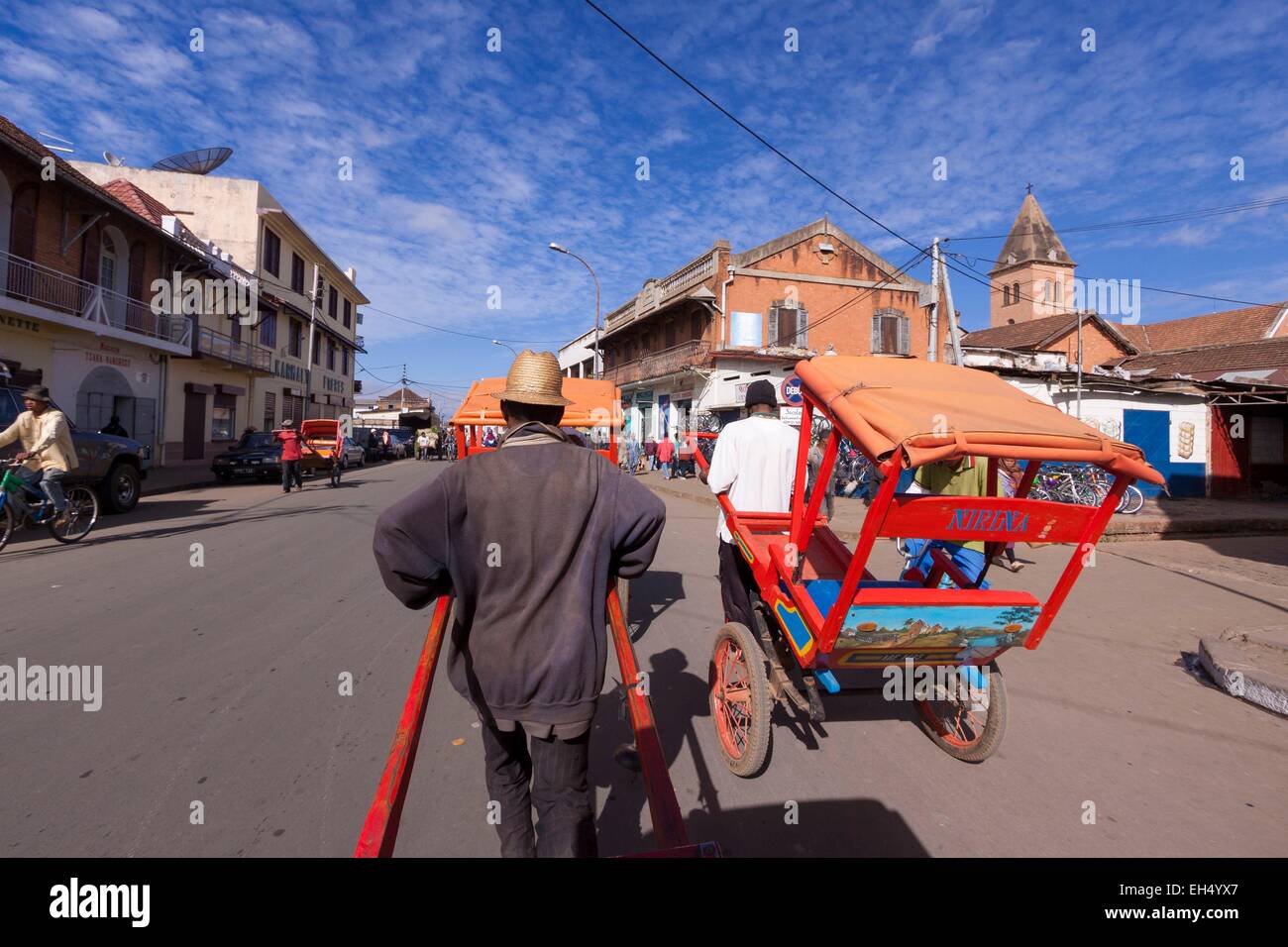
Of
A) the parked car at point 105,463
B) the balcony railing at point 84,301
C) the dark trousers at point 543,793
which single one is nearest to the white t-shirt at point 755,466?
the dark trousers at point 543,793

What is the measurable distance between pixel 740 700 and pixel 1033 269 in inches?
2393

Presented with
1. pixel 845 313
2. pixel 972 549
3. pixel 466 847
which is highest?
pixel 845 313

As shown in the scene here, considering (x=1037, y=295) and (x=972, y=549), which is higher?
(x=1037, y=295)

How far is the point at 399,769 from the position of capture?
1742 millimetres

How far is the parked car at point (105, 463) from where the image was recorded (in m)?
9.47

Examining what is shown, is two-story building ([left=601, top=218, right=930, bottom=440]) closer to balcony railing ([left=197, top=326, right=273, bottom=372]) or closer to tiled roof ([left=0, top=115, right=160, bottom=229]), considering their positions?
balcony railing ([left=197, top=326, right=273, bottom=372])

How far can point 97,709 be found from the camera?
3627mm

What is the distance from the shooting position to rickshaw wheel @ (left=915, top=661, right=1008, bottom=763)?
3184 millimetres

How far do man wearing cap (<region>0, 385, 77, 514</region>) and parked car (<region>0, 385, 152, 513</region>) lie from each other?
1.23 metres

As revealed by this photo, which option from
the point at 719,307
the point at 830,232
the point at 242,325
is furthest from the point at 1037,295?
the point at 242,325

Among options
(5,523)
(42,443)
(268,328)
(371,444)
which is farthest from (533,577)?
(371,444)
